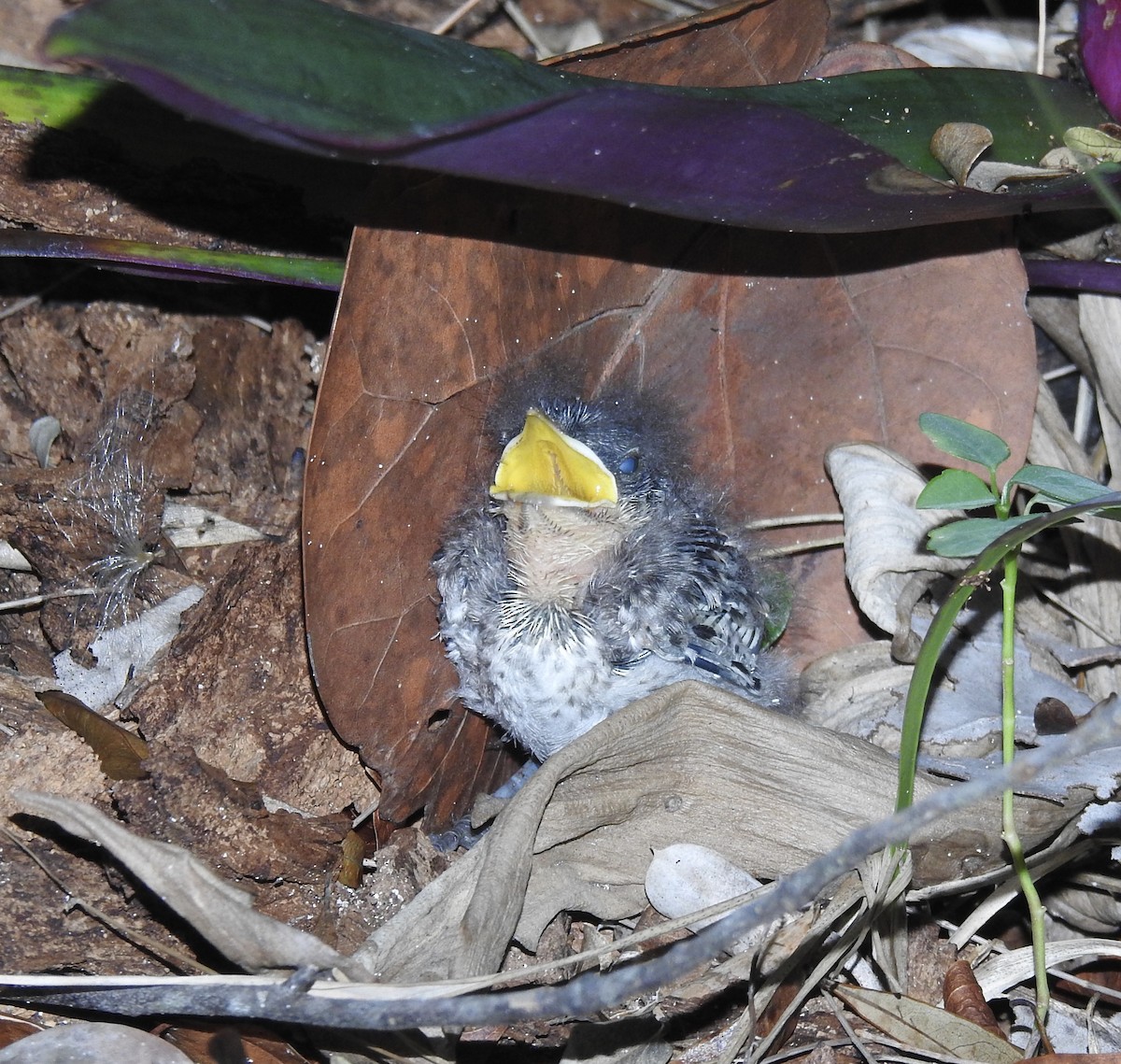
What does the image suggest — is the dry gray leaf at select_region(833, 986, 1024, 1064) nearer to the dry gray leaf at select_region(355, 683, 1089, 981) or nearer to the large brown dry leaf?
the dry gray leaf at select_region(355, 683, 1089, 981)

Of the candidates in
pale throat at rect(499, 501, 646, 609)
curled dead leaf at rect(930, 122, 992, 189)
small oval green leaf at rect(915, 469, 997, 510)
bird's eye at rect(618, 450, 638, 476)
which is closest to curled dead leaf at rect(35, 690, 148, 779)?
pale throat at rect(499, 501, 646, 609)

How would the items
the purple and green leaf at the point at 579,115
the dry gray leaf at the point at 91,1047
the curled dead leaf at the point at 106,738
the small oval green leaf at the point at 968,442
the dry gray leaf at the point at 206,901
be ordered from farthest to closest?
the curled dead leaf at the point at 106,738, the small oval green leaf at the point at 968,442, the dry gray leaf at the point at 91,1047, the dry gray leaf at the point at 206,901, the purple and green leaf at the point at 579,115

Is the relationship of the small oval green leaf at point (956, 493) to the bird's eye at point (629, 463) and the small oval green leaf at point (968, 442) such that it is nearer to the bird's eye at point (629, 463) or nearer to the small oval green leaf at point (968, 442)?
the small oval green leaf at point (968, 442)

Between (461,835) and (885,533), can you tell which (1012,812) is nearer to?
(885,533)

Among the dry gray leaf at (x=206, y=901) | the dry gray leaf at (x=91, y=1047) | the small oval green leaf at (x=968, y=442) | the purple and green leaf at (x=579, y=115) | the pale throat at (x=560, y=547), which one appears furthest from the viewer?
the pale throat at (x=560, y=547)

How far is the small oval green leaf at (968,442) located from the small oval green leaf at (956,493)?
1.1 inches

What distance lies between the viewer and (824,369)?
194 cm

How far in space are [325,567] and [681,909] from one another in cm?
69

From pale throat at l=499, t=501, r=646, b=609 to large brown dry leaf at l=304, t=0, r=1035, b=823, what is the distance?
132 mm

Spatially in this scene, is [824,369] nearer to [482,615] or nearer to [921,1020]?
[482,615]

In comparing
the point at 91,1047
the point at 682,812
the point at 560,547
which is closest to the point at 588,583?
the point at 560,547

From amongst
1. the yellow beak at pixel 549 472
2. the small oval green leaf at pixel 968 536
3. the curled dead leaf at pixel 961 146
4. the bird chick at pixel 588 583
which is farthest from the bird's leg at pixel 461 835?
the curled dead leaf at pixel 961 146

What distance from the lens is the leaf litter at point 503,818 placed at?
4.85 ft

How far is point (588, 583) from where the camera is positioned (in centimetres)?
178
